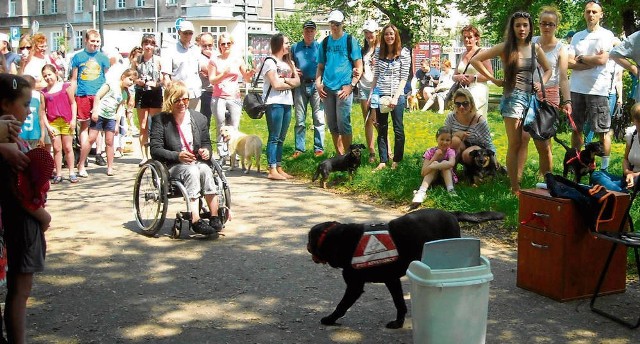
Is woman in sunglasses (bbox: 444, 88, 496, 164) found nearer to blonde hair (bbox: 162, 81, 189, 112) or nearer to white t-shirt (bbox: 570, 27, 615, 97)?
white t-shirt (bbox: 570, 27, 615, 97)

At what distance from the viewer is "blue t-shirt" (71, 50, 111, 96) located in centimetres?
1176

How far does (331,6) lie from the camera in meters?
50.7

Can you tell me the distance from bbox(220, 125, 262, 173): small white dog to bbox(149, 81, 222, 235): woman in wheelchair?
3.80 metres

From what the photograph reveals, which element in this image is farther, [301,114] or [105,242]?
[301,114]

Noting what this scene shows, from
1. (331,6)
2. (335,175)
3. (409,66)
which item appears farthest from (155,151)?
(331,6)

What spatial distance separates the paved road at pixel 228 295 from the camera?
5.05 metres

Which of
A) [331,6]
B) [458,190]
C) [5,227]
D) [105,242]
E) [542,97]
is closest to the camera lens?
[5,227]

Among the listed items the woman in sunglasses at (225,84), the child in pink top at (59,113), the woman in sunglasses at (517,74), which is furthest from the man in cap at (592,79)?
the child in pink top at (59,113)

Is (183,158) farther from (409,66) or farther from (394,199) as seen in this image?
(409,66)

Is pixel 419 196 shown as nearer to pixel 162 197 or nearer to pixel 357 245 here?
pixel 162 197

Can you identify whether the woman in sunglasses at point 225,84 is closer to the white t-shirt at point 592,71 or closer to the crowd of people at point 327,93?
the crowd of people at point 327,93

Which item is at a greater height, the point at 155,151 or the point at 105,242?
the point at 155,151

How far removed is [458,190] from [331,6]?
1679 inches

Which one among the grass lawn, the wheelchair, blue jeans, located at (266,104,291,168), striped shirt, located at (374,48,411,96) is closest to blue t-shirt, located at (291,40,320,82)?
blue jeans, located at (266,104,291,168)
